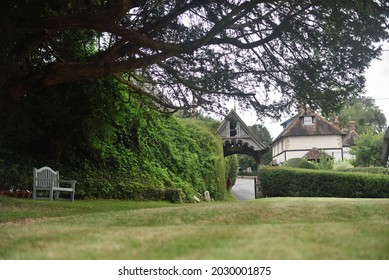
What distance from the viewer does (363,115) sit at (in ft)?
34.8

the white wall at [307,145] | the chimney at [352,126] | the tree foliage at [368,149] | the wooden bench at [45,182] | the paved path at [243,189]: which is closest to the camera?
the wooden bench at [45,182]

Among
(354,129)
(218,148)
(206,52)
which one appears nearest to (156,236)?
(206,52)

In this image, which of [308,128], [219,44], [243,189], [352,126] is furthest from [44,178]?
[243,189]

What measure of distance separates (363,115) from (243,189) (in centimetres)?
882

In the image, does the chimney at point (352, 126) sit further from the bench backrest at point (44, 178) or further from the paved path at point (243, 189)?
the bench backrest at point (44, 178)

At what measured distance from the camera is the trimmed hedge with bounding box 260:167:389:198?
48.8 feet

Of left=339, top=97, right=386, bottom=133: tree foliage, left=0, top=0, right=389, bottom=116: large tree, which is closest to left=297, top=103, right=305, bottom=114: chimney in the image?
left=0, top=0, right=389, bottom=116: large tree

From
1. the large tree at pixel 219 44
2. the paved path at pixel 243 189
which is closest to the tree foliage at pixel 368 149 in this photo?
the paved path at pixel 243 189

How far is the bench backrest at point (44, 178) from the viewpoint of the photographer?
972 centimetres

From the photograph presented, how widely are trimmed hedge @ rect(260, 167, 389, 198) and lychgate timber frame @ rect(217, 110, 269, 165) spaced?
0.89 meters

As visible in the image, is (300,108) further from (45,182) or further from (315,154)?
(45,182)

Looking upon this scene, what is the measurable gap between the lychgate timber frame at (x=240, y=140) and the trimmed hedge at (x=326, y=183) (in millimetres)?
887

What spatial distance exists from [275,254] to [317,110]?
6.95m
